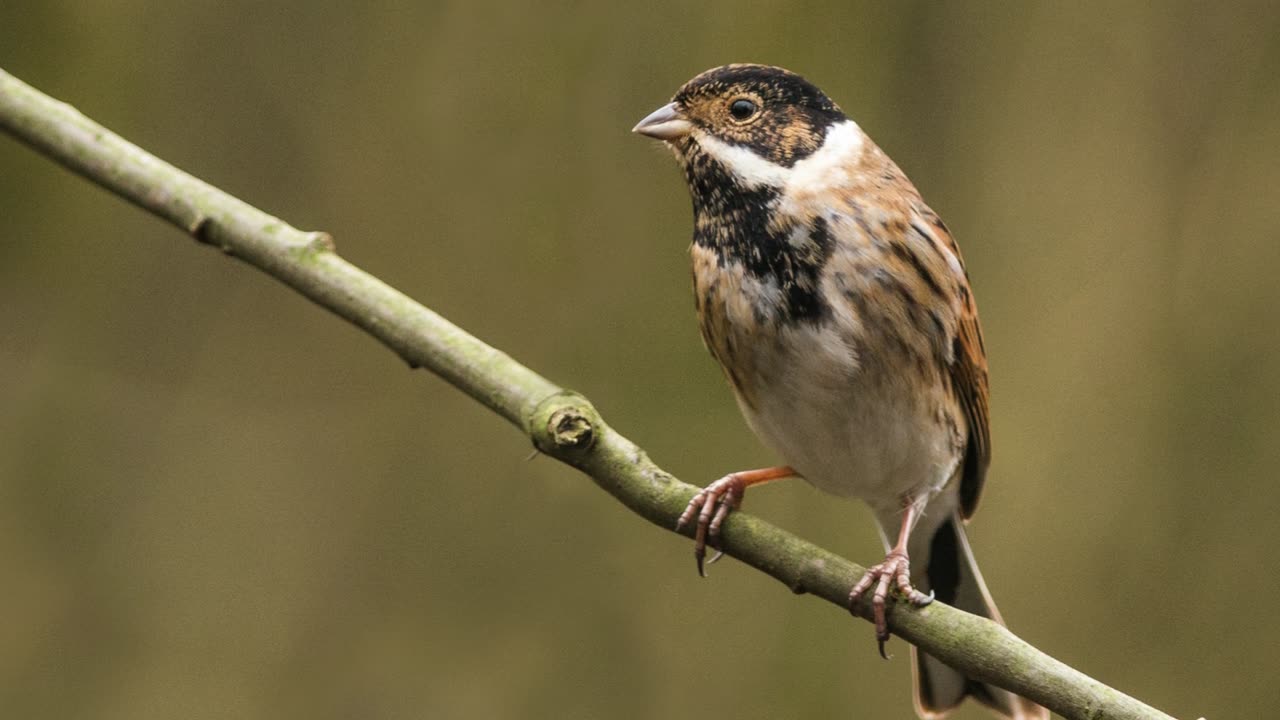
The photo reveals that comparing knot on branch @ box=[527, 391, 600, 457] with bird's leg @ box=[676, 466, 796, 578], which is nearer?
knot on branch @ box=[527, 391, 600, 457]

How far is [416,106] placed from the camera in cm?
483

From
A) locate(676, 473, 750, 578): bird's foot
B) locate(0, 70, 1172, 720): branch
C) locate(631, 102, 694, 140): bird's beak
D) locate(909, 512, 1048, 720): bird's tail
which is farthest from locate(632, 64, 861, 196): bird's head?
locate(909, 512, 1048, 720): bird's tail

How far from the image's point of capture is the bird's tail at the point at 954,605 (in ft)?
10.7

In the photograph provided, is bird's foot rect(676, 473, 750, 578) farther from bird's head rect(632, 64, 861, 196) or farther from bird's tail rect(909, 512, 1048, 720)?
bird's tail rect(909, 512, 1048, 720)

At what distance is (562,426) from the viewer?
2283mm

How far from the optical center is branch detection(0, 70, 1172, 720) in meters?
2.28

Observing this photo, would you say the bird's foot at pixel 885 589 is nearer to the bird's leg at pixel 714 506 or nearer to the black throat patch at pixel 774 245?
the bird's leg at pixel 714 506

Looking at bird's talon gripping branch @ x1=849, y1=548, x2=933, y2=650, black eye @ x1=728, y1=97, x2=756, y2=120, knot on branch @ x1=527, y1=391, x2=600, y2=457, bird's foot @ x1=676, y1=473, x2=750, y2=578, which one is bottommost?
bird's talon gripping branch @ x1=849, y1=548, x2=933, y2=650

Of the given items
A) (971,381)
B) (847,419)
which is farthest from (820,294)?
(971,381)

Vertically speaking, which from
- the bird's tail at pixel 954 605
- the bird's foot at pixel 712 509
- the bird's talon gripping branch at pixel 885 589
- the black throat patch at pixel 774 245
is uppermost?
the black throat patch at pixel 774 245

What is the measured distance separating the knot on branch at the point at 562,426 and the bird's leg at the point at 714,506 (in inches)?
8.0

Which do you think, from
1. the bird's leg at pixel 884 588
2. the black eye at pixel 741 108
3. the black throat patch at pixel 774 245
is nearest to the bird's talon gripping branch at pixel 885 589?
the bird's leg at pixel 884 588

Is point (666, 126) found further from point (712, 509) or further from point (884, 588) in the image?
point (884, 588)

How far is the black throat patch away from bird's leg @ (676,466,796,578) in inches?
13.5
